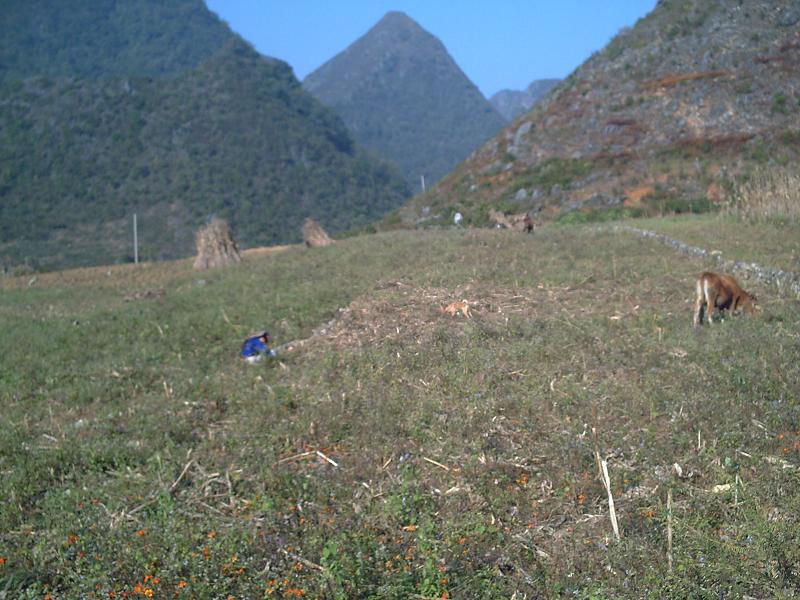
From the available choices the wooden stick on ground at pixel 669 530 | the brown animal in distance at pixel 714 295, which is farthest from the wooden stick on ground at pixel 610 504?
the brown animal in distance at pixel 714 295

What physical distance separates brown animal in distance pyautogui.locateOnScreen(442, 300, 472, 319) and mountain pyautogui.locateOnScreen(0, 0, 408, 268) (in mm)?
22739

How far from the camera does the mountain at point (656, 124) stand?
75.6ft

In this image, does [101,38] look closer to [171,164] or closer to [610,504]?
[171,164]

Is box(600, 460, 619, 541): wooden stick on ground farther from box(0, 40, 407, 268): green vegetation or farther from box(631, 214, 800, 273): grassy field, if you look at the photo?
box(0, 40, 407, 268): green vegetation

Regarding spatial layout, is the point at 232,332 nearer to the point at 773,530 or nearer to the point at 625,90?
the point at 773,530

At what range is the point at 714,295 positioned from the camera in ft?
23.5

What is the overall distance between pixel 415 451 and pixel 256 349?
2.71 m

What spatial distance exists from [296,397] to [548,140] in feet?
77.1

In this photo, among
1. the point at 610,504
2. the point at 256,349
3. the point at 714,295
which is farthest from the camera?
the point at 256,349

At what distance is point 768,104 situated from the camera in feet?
82.4

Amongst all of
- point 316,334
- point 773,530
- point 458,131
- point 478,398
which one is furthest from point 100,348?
point 458,131

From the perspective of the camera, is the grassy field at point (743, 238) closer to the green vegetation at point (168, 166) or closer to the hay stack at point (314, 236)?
the hay stack at point (314, 236)

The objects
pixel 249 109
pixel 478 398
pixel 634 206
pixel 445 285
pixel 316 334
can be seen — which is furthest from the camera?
pixel 249 109

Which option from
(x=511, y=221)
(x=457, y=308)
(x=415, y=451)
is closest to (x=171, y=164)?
(x=511, y=221)
